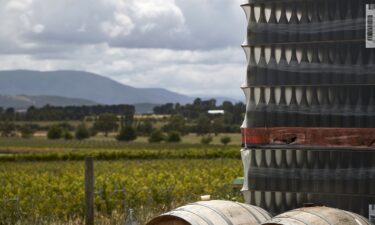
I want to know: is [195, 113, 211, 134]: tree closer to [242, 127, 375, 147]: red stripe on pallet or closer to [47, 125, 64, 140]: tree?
[47, 125, 64, 140]: tree

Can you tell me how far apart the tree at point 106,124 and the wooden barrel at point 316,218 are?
139 meters

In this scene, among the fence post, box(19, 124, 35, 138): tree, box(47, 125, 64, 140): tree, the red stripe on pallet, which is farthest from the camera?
box(19, 124, 35, 138): tree

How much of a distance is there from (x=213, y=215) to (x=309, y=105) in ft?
6.11

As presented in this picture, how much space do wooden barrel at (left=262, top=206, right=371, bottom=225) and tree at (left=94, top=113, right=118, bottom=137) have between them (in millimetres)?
139132

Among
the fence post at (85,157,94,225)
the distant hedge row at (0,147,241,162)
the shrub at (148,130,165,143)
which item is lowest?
the shrub at (148,130,165,143)

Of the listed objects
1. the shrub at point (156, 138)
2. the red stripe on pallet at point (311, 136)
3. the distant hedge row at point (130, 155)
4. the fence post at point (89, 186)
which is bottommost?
the shrub at point (156, 138)

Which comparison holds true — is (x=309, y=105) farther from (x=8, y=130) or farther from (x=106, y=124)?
(x=106, y=124)

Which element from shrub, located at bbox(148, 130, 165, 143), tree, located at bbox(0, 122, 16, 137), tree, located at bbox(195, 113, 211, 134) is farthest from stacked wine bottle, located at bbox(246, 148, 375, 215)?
tree, located at bbox(0, 122, 16, 137)

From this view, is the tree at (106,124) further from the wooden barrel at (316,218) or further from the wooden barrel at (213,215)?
the wooden barrel at (316,218)

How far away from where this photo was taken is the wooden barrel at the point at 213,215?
260 inches

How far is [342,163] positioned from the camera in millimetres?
7828

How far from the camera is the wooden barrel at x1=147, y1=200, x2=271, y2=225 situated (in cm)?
661

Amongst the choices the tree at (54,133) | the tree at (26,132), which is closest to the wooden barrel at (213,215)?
the tree at (54,133)

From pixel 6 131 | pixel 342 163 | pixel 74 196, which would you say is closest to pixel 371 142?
pixel 342 163
